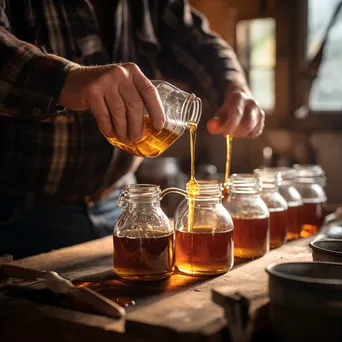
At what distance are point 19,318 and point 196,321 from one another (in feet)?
1.40

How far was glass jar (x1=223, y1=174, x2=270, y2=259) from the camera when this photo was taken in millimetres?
1912

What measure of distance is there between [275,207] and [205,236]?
0.51 metres

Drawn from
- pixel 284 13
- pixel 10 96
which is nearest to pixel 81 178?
pixel 10 96

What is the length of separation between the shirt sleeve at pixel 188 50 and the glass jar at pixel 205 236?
3.33 ft

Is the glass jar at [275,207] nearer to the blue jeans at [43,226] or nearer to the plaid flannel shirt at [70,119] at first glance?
the plaid flannel shirt at [70,119]

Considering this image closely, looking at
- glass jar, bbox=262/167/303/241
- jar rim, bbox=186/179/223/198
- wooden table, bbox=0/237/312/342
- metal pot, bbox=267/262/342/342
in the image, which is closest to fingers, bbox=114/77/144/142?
jar rim, bbox=186/179/223/198

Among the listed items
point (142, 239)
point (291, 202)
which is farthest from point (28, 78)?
point (291, 202)

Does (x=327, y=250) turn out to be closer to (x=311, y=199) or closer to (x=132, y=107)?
(x=132, y=107)

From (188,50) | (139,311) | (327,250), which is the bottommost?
(139,311)

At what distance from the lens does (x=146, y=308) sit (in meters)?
1.35

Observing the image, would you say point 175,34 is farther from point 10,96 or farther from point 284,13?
point 284,13

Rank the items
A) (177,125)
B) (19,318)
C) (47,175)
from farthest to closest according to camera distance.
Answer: (47,175), (177,125), (19,318)

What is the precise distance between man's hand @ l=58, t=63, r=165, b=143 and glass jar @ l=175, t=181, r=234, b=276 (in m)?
0.30

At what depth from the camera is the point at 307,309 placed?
45.0 inches
